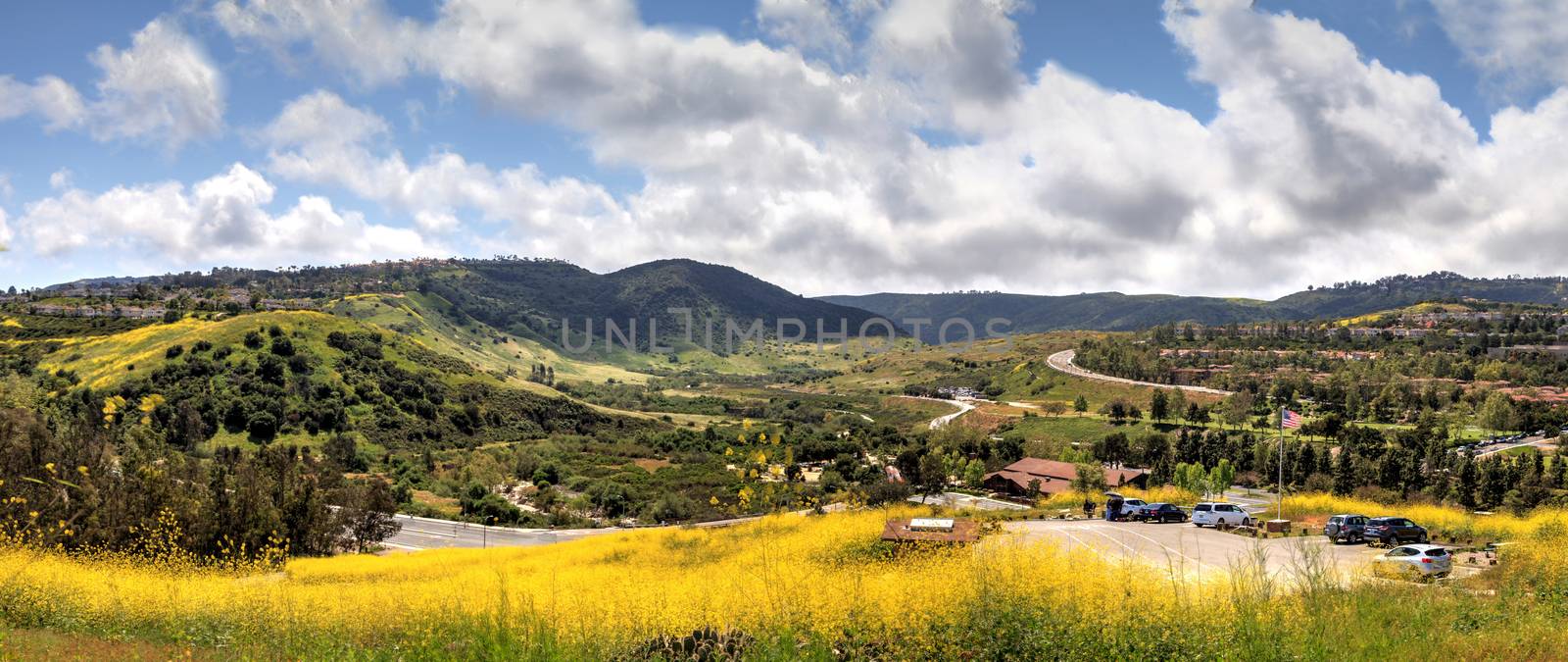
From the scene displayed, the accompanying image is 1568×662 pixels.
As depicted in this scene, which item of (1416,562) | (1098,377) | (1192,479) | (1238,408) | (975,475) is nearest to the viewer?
(1416,562)

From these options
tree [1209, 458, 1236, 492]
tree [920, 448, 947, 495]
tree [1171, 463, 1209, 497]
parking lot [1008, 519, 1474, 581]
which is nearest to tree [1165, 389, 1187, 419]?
tree [1171, 463, 1209, 497]

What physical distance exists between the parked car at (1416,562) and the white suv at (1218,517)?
10.8 m

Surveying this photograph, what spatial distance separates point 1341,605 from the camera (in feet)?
43.0

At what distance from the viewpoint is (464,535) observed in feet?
199

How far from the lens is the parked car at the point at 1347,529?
30547 millimetres

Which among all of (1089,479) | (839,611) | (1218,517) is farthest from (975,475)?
(839,611)

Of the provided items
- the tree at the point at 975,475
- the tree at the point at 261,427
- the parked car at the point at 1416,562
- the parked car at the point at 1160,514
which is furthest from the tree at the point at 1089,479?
the tree at the point at 261,427

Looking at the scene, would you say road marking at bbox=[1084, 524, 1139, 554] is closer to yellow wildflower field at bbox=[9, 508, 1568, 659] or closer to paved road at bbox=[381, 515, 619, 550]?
yellow wildflower field at bbox=[9, 508, 1568, 659]

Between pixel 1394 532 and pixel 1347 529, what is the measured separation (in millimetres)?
1488

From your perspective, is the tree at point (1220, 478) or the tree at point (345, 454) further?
the tree at point (345, 454)

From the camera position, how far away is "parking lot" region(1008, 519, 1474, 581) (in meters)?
22.1

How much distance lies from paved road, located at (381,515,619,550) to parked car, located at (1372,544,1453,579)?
45.6 metres

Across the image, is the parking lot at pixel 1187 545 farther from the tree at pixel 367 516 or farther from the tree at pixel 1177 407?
Answer: the tree at pixel 1177 407

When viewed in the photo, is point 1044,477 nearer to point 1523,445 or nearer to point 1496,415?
point 1523,445
